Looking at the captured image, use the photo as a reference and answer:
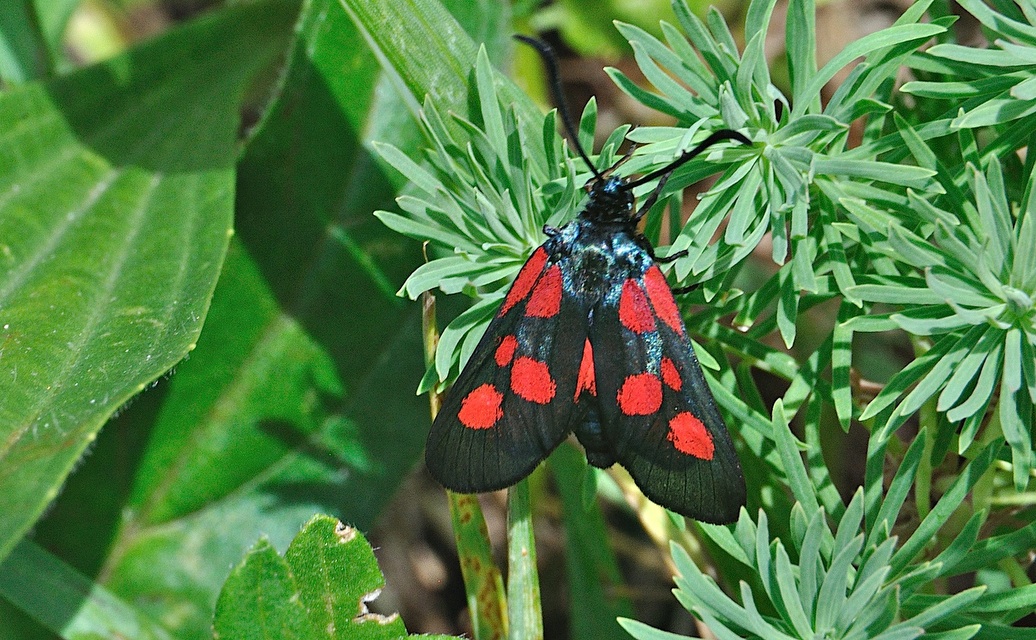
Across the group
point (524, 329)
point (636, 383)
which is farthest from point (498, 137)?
point (636, 383)

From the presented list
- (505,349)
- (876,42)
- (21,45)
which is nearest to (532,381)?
(505,349)

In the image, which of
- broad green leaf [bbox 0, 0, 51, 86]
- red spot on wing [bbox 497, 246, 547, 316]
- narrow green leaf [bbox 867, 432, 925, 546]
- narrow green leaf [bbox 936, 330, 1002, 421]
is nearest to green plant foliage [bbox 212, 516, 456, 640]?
red spot on wing [bbox 497, 246, 547, 316]

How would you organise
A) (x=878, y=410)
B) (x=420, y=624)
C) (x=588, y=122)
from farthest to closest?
(x=420, y=624)
(x=588, y=122)
(x=878, y=410)

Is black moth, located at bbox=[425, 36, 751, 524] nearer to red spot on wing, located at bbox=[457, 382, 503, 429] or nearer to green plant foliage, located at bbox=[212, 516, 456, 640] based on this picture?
red spot on wing, located at bbox=[457, 382, 503, 429]

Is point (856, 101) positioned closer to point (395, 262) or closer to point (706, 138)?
point (706, 138)

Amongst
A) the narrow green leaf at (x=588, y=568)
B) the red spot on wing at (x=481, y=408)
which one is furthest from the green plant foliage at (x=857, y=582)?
the narrow green leaf at (x=588, y=568)

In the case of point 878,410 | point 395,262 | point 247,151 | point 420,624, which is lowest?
point 420,624
